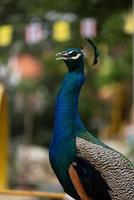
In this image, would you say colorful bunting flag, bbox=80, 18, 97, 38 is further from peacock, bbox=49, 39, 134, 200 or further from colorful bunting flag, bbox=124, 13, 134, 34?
peacock, bbox=49, 39, 134, 200

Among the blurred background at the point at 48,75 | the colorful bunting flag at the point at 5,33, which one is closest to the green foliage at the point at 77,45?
the blurred background at the point at 48,75

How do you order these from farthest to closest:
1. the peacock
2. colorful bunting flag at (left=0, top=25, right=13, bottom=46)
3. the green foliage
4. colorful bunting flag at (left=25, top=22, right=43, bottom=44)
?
colorful bunting flag at (left=25, top=22, right=43, bottom=44) → colorful bunting flag at (left=0, top=25, right=13, bottom=46) → the green foliage → the peacock

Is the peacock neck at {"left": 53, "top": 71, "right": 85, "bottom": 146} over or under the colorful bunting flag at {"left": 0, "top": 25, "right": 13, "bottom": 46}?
over

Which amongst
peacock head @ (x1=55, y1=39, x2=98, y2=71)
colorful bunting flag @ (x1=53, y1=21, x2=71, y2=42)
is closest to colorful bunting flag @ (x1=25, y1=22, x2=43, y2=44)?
colorful bunting flag @ (x1=53, y1=21, x2=71, y2=42)

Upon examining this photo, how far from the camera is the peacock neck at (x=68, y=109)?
2698mm

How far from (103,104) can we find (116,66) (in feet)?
8.10

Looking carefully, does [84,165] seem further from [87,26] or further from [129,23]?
[129,23]

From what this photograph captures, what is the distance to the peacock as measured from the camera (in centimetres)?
266

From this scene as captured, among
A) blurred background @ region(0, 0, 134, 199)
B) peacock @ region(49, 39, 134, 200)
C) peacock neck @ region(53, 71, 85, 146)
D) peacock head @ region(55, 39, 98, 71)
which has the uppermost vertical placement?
peacock head @ region(55, 39, 98, 71)

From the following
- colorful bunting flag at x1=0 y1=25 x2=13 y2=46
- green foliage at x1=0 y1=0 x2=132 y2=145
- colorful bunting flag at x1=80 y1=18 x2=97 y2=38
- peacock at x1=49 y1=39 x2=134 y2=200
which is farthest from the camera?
colorful bunting flag at x1=0 y1=25 x2=13 y2=46

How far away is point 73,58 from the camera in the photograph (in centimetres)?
275

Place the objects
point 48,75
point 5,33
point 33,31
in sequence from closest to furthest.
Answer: point 5,33, point 33,31, point 48,75

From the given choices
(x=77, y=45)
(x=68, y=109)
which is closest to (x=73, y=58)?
(x=68, y=109)

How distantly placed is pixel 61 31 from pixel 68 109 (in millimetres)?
5408
